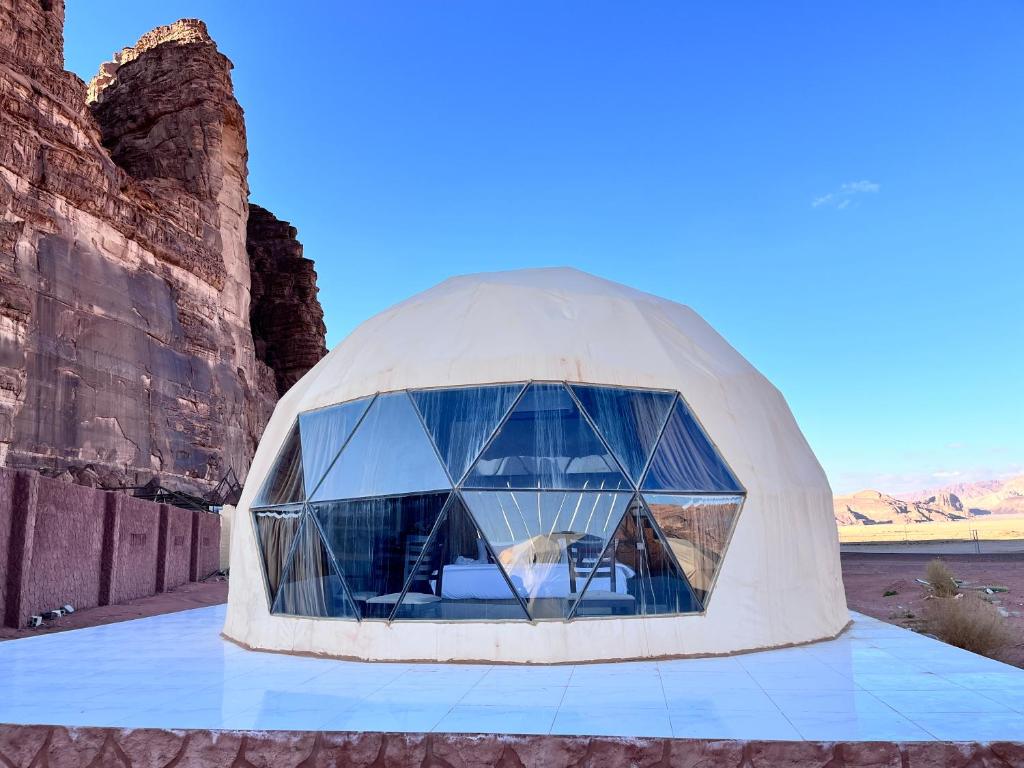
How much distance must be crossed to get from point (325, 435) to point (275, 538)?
1.26 metres

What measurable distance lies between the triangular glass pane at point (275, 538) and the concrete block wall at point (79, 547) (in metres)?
6.97

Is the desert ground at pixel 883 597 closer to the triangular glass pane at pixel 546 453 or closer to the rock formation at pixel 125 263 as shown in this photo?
the triangular glass pane at pixel 546 453

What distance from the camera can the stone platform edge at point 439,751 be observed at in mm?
4262

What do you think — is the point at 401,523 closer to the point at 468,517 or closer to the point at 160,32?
the point at 468,517

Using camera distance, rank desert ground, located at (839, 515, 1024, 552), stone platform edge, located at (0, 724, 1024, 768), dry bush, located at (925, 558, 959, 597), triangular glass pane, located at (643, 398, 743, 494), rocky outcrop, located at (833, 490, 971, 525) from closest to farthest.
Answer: stone platform edge, located at (0, 724, 1024, 768) < triangular glass pane, located at (643, 398, 743, 494) < dry bush, located at (925, 558, 959, 597) < desert ground, located at (839, 515, 1024, 552) < rocky outcrop, located at (833, 490, 971, 525)

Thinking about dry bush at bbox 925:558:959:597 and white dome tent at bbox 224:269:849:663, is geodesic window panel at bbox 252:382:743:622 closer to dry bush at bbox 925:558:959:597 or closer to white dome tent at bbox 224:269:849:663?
white dome tent at bbox 224:269:849:663

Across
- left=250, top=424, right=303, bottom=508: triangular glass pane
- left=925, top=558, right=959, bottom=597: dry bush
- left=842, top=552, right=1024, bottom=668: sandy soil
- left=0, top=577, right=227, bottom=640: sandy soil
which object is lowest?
left=842, top=552, right=1024, bottom=668: sandy soil

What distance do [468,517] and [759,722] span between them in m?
3.41

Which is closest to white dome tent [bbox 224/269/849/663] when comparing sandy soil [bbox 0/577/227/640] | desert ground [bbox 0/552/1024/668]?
desert ground [bbox 0/552/1024/668]

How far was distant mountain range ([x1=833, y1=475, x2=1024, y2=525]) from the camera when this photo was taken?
11306 centimetres

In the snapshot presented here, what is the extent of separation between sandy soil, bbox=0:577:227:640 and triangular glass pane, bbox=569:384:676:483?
8.93 meters

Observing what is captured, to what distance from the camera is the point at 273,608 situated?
845 cm

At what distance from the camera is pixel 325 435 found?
28.8 feet

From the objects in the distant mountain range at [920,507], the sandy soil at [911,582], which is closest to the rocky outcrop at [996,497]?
the distant mountain range at [920,507]
